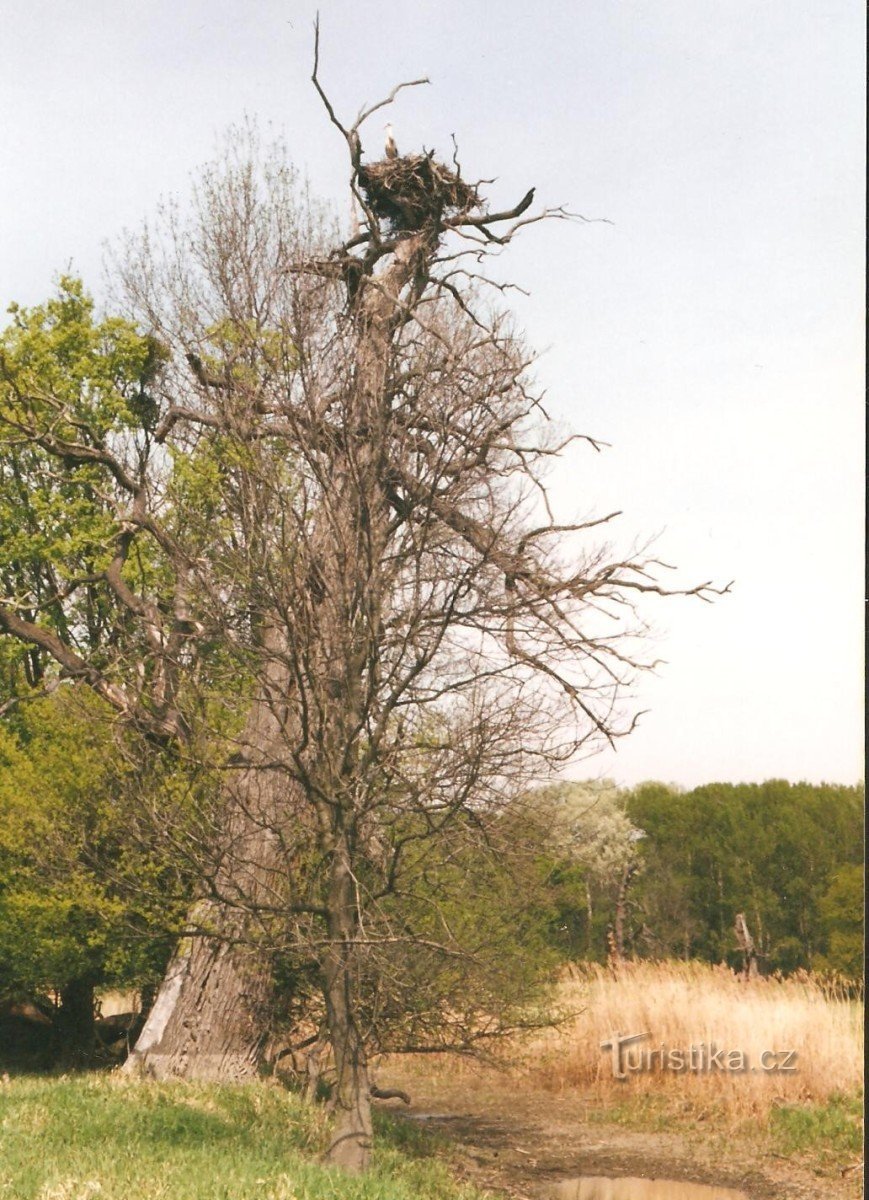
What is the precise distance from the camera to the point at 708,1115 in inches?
526

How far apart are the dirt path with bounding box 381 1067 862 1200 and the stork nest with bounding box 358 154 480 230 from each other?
9.45 meters

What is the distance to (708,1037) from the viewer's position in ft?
48.1

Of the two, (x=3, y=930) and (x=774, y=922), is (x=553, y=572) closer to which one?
(x=3, y=930)

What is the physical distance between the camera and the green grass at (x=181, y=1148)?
632 cm

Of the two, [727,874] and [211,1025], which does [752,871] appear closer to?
[727,874]

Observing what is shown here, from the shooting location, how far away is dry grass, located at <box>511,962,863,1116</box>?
1366 cm

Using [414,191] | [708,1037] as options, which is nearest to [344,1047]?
[708,1037]

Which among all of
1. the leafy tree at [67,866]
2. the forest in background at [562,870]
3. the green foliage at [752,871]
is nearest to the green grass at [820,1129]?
the forest in background at [562,870]

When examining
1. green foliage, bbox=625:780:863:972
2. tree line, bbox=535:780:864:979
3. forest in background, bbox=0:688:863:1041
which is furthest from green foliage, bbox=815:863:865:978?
green foliage, bbox=625:780:863:972

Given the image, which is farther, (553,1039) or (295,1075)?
(553,1039)

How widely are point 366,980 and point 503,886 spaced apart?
1576mm

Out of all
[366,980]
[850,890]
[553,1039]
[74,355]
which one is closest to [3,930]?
[366,980]

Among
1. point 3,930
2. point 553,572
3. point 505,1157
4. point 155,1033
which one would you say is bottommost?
point 505,1157

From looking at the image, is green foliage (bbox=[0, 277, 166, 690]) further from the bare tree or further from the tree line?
the tree line
